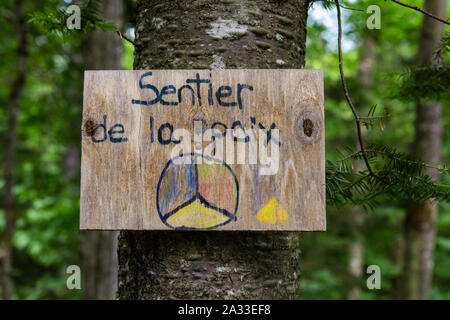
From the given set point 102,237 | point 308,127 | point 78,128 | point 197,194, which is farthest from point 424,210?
point 78,128

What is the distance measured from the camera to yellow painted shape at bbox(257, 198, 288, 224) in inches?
51.8

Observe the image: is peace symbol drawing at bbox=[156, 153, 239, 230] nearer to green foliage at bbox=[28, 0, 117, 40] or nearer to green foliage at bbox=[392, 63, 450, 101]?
green foliage at bbox=[28, 0, 117, 40]

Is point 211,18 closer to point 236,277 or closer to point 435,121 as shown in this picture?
point 236,277

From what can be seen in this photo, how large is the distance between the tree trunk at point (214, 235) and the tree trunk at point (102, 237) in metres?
2.40

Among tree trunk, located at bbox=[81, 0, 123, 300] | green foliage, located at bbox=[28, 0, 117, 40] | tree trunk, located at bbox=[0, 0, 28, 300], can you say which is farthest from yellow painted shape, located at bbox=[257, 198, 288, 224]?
tree trunk, located at bbox=[0, 0, 28, 300]

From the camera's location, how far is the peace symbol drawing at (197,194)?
1.32 m

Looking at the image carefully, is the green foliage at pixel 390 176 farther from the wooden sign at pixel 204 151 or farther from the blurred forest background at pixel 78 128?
the blurred forest background at pixel 78 128

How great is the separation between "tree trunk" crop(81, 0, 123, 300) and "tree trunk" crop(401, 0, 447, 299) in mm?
2912

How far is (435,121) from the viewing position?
445 cm

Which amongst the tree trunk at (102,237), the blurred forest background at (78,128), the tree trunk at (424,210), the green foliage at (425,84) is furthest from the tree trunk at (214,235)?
the tree trunk at (424,210)

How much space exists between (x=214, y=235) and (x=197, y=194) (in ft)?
0.49

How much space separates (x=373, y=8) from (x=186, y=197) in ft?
3.09

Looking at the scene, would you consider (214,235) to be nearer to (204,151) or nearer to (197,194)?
(197,194)

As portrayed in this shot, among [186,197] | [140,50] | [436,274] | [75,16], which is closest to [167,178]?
[186,197]
